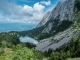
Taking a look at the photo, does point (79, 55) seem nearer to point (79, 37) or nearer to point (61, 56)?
point (61, 56)

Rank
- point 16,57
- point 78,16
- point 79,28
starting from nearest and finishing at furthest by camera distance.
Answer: point 79,28 < point 78,16 < point 16,57

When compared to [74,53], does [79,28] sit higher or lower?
lower

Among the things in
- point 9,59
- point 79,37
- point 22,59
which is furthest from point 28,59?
point 79,37

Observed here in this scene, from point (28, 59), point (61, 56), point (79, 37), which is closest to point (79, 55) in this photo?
point (61, 56)

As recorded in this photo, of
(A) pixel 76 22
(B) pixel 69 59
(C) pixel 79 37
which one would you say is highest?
(B) pixel 69 59

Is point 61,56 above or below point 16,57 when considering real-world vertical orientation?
above

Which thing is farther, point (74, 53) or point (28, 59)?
point (74, 53)

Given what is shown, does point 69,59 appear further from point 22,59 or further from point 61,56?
point 22,59

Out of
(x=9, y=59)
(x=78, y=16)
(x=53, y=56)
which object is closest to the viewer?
(x=78, y=16)

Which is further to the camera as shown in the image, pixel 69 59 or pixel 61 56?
pixel 61 56
